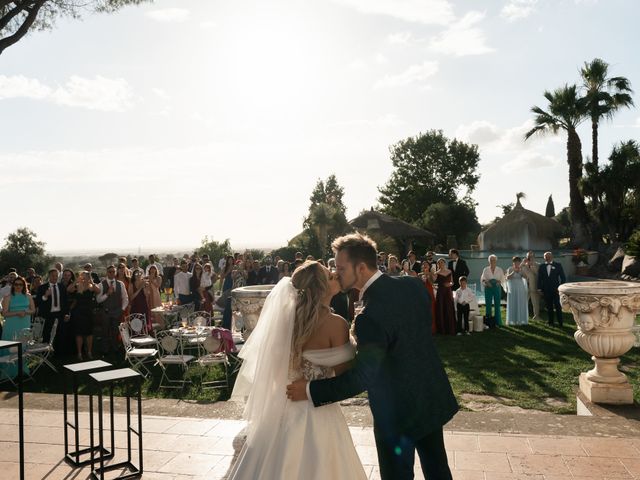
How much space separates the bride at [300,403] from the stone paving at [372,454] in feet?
3.37

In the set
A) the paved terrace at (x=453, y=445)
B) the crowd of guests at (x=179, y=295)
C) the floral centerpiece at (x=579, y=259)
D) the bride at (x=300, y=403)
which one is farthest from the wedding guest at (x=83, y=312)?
the floral centerpiece at (x=579, y=259)

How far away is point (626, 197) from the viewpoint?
26.8 metres

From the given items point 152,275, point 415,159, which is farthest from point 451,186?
point 152,275

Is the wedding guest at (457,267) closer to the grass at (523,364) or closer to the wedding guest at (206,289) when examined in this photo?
the grass at (523,364)

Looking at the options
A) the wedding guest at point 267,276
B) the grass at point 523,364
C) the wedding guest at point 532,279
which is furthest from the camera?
the wedding guest at point 532,279

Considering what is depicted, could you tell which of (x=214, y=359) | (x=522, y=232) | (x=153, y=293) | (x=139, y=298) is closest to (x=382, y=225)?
(x=522, y=232)

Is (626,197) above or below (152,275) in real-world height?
above

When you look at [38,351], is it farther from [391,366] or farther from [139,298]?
[391,366]

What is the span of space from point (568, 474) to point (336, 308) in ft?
13.1

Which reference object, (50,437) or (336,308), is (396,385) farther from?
(336,308)

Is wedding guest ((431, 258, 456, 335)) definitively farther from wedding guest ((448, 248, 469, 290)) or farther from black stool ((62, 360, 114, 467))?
black stool ((62, 360, 114, 467))

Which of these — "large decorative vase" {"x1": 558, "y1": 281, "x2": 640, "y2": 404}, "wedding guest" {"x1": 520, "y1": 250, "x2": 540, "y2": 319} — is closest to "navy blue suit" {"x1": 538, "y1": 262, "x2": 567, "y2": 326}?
"wedding guest" {"x1": 520, "y1": 250, "x2": 540, "y2": 319}

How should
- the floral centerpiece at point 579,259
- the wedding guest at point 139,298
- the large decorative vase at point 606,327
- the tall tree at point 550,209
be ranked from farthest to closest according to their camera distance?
1. the tall tree at point 550,209
2. the floral centerpiece at point 579,259
3. the wedding guest at point 139,298
4. the large decorative vase at point 606,327

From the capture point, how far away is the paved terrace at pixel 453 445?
4.01 m
